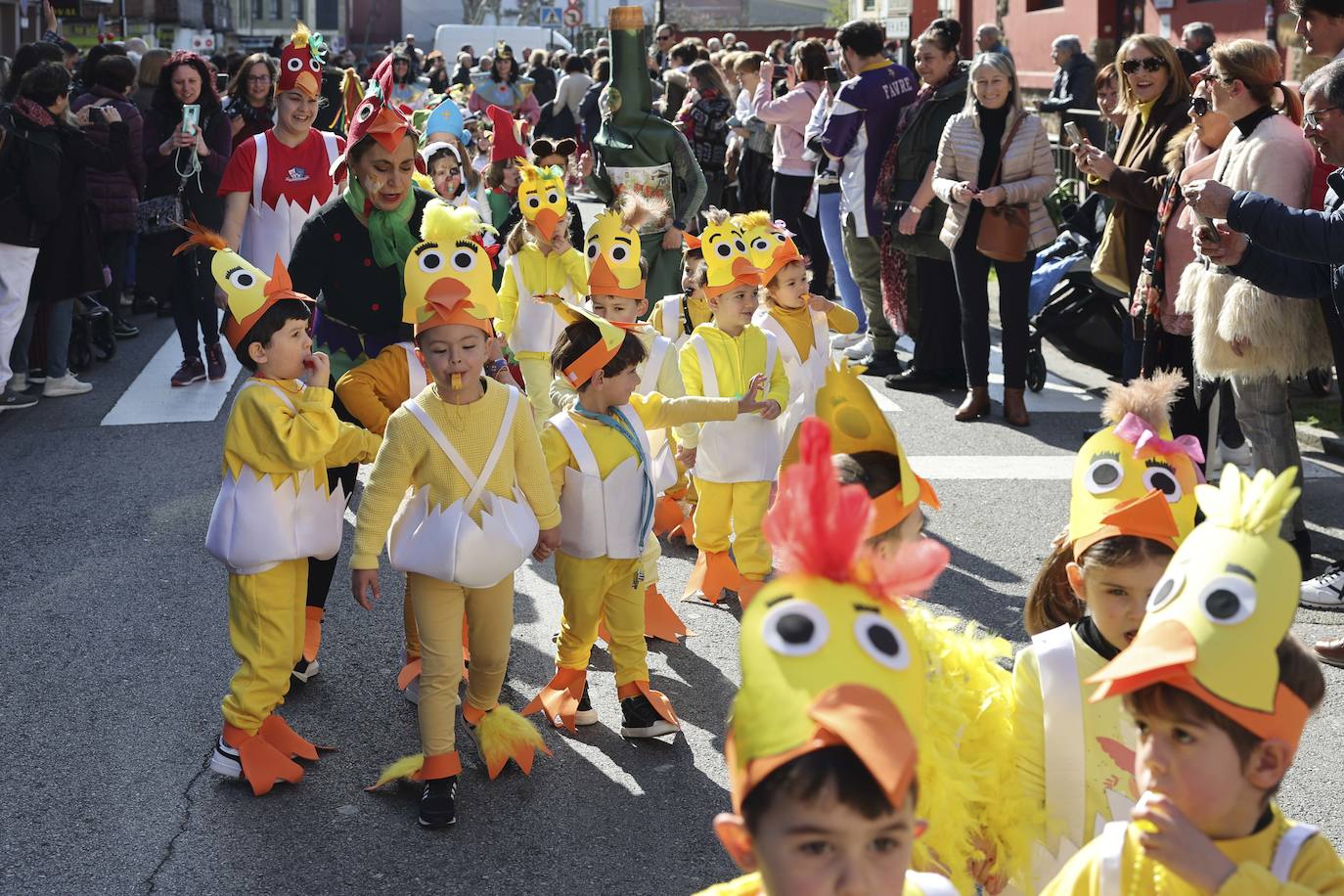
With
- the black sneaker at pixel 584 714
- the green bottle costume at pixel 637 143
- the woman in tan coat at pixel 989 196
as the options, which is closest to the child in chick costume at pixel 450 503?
the black sneaker at pixel 584 714

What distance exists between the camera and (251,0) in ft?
244

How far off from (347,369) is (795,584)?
3725mm

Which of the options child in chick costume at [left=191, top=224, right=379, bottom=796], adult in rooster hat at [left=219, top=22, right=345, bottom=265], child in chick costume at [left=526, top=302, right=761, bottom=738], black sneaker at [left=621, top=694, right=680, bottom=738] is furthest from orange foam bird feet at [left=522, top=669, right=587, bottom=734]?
adult in rooster hat at [left=219, top=22, right=345, bottom=265]

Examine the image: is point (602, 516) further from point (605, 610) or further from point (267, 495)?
point (267, 495)

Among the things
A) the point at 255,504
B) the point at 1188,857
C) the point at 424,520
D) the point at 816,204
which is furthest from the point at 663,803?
the point at 816,204

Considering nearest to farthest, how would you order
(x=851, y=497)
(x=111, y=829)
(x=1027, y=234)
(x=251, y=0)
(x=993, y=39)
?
(x=851, y=497)
(x=111, y=829)
(x=1027, y=234)
(x=993, y=39)
(x=251, y=0)

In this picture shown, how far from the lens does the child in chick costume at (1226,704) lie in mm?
2125

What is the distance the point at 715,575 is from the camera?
20.2 feet

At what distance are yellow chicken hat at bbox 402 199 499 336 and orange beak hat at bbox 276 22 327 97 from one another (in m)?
2.32

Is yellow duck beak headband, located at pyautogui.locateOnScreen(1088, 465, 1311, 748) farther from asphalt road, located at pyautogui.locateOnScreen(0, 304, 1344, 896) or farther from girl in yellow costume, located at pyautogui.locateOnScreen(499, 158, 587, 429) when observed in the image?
girl in yellow costume, located at pyautogui.locateOnScreen(499, 158, 587, 429)

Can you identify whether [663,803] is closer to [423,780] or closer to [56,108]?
[423,780]

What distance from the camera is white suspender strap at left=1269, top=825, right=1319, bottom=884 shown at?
2195 millimetres

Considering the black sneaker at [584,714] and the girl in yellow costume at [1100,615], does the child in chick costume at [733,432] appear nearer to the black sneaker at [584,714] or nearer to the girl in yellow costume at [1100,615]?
the black sneaker at [584,714]

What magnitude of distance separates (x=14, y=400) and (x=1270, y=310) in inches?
290
